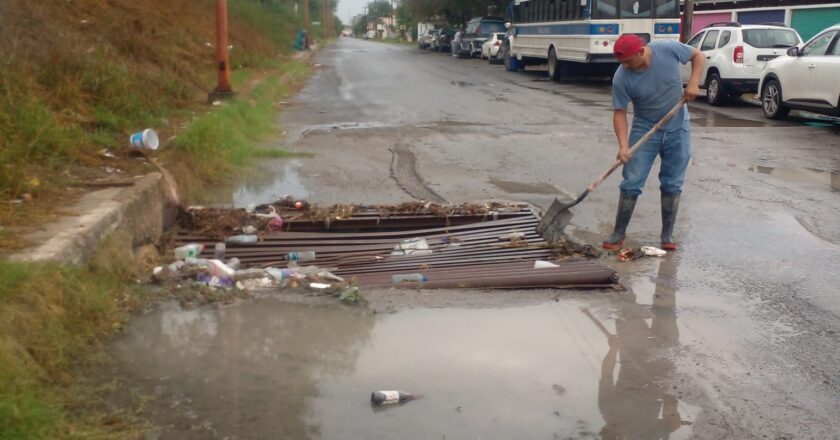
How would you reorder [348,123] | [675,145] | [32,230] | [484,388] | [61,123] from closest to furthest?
[484,388] < [32,230] < [675,145] < [61,123] < [348,123]

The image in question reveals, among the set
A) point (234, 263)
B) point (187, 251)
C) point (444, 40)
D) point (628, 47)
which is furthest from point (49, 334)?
point (444, 40)

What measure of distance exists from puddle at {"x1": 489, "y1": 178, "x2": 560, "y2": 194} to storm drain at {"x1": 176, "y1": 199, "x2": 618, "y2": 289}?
92cm

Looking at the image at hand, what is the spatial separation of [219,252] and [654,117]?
3.36m

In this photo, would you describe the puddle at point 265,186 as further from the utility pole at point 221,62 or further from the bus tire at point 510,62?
the bus tire at point 510,62

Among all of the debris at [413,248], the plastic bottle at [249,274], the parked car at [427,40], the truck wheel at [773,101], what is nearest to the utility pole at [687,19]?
the truck wheel at [773,101]

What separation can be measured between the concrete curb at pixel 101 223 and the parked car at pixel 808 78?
10.3 metres

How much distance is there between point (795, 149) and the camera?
11.4m

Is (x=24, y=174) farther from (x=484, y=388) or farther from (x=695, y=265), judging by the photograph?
(x=695, y=265)

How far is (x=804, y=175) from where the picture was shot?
9.51m

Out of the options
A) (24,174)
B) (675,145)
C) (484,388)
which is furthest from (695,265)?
(24,174)

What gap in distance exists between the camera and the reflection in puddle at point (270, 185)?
815cm

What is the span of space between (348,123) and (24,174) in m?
8.20

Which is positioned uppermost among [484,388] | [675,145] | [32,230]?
[675,145]

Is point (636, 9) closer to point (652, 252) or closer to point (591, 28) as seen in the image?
point (591, 28)
